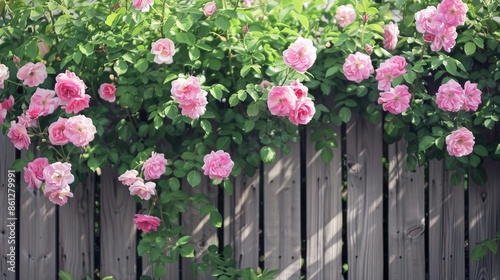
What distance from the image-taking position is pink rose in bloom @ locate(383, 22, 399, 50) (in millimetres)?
4055

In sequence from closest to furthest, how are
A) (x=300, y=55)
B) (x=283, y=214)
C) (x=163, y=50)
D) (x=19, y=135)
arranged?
(x=300, y=55)
(x=163, y=50)
(x=19, y=135)
(x=283, y=214)

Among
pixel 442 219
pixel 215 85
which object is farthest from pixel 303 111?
pixel 442 219

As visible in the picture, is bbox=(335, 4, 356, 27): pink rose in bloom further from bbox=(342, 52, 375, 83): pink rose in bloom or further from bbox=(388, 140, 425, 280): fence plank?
bbox=(388, 140, 425, 280): fence plank

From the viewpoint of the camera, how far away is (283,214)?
13.8ft

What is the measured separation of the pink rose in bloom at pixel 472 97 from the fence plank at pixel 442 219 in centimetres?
34

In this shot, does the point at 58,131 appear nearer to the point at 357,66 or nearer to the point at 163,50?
the point at 163,50

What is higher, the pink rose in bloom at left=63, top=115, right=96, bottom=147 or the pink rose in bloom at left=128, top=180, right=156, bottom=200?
the pink rose in bloom at left=63, top=115, right=96, bottom=147

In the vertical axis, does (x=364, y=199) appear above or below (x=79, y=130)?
below

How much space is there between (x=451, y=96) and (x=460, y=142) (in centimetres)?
19

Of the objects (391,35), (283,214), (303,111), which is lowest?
(283,214)

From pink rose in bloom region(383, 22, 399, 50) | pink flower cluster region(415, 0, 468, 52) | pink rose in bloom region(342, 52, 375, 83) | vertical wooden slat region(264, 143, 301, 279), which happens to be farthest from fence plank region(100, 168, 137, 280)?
pink flower cluster region(415, 0, 468, 52)

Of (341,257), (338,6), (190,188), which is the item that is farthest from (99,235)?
(338,6)

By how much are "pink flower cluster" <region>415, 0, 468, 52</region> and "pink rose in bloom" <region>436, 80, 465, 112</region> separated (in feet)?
0.47

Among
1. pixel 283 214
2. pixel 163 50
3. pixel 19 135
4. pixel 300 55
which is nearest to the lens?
pixel 300 55
